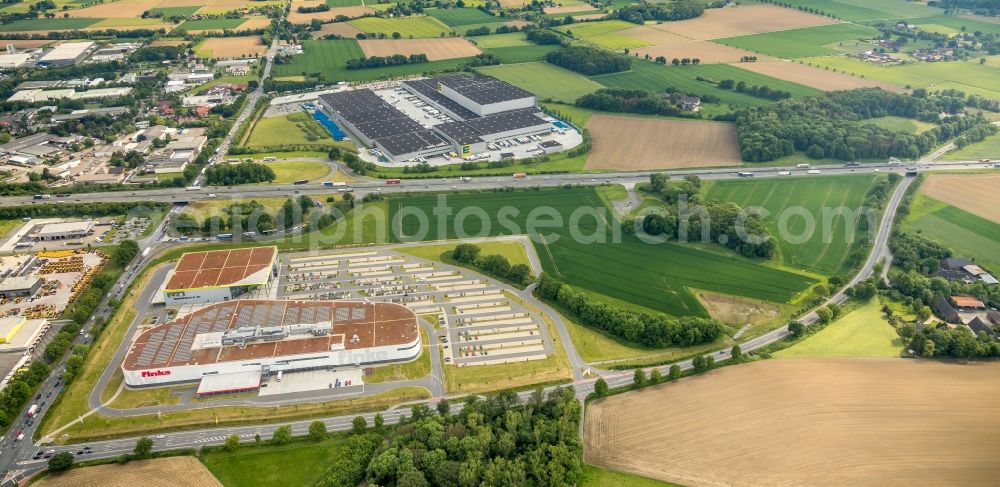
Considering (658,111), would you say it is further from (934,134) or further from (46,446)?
(46,446)

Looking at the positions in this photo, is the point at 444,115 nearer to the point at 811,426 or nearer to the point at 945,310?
the point at 945,310

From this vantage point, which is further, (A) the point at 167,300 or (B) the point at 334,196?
(B) the point at 334,196

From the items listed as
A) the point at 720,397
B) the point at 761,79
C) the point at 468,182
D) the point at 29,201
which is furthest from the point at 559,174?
the point at 29,201

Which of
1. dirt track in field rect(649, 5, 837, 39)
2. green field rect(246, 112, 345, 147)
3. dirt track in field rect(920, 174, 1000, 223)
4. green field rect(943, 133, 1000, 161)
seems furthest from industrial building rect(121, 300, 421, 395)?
dirt track in field rect(649, 5, 837, 39)

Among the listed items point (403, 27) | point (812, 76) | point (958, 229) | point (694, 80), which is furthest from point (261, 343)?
point (403, 27)

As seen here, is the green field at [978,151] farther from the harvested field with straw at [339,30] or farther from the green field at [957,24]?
the harvested field with straw at [339,30]

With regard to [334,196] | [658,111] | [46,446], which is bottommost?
[46,446]

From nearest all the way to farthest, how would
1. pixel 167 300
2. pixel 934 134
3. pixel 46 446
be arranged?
1. pixel 46 446
2. pixel 167 300
3. pixel 934 134
